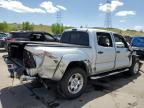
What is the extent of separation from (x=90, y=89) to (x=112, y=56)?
4.54 ft

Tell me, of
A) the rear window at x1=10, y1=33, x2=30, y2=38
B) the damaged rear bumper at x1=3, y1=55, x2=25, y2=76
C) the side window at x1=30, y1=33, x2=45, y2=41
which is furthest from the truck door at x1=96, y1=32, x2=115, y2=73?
the rear window at x1=10, y1=33, x2=30, y2=38

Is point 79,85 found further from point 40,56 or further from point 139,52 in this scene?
point 139,52

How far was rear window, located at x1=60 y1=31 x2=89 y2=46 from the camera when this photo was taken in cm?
676

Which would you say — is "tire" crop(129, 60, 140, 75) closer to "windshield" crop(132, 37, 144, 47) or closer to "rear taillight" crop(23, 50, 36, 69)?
"rear taillight" crop(23, 50, 36, 69)

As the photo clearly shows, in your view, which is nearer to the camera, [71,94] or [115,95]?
[71,94]

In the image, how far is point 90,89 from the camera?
6.96 metres

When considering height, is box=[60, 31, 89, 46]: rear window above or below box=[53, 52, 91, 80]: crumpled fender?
above

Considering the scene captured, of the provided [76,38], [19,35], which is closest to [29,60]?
[76,38]

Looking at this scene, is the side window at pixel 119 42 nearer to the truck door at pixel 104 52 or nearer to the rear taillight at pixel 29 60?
the truck door at pixel 104 52

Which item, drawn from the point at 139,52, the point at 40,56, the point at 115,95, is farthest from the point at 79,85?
the point at 139,52

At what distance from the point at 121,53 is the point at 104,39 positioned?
1.14 meters

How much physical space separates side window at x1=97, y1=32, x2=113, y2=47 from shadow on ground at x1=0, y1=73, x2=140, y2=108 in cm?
142

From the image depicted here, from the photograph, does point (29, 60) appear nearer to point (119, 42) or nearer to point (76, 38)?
point (76, 38)

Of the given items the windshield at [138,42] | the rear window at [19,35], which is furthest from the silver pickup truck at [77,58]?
the rear window at [19,35]
